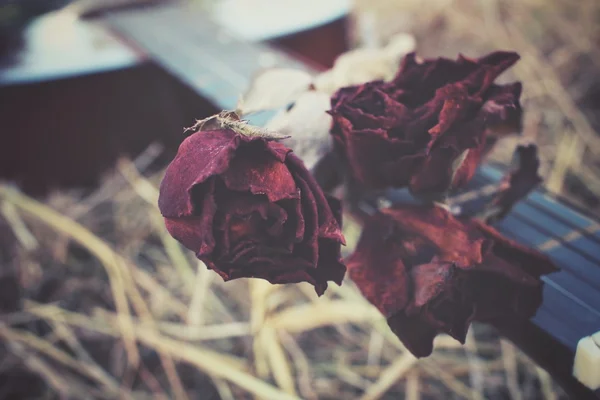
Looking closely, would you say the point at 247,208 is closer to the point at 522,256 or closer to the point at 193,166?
the point at 193,166

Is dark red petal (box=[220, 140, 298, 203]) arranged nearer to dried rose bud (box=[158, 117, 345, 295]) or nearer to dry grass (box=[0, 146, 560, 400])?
dried rose bud (box=[158, 117, 345, 295])

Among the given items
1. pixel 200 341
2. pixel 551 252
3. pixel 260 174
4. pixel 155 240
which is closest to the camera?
pixel 260 174

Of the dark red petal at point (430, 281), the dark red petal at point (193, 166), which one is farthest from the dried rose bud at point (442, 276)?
the dark red petal at point (193, 166)

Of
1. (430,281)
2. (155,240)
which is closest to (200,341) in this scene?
(155,240)

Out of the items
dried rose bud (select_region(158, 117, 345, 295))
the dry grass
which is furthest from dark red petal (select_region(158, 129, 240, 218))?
the dry grass

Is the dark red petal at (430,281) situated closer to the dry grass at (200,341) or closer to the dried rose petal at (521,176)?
the dried rose petal at (521,176)

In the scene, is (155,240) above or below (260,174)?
below
